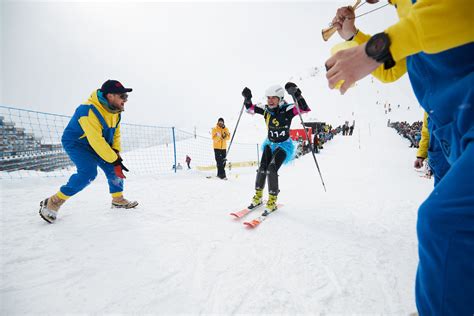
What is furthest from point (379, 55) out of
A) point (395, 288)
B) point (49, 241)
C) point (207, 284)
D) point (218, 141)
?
point (218, 141)

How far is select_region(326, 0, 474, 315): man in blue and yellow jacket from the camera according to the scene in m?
0.76

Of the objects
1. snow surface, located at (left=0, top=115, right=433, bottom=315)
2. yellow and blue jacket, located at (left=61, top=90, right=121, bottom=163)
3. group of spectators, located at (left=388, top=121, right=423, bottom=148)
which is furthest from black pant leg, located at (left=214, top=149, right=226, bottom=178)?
group of spectators, located at (left=388, top=121, right=423, bottom=148)

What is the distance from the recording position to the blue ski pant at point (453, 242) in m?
0.76

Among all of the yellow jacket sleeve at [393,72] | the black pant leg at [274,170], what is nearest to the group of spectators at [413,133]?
the black pant leg at [274,170]

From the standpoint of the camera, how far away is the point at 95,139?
2.92m

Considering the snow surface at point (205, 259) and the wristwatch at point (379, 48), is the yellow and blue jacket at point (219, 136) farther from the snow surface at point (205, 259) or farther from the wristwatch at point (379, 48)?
the wristwatch at point (379, 48)

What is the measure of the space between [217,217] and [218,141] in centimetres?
475

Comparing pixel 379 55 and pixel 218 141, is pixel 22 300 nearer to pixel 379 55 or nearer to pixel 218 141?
pixel 379 55

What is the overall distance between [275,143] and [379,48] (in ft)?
9.92

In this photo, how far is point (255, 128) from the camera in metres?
36.6

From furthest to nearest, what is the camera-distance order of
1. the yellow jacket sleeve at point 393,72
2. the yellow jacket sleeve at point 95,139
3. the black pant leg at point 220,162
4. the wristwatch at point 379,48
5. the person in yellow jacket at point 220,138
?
the person in yellow jacket at point 220,138 → the black pant leg at point 220,162 → the yellow jacket sleeve at point 95,139 → the yellow jacket sleeve at point 393,72 → the wristwatch at point 379,48

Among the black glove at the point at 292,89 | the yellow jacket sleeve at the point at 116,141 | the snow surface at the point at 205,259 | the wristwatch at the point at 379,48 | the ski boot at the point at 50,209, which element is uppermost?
the black glove at the point at 292,89

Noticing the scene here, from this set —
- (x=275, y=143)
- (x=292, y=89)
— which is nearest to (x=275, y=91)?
(x=292, y=89)

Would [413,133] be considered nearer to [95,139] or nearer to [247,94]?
[247,94]
